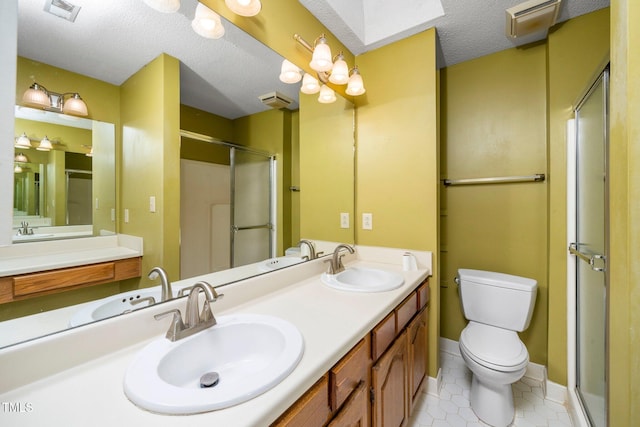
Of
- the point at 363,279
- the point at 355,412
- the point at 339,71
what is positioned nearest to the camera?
the point at 355,412

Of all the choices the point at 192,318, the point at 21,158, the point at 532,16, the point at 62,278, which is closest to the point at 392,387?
the point at 192,318

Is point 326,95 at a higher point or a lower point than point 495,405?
higher

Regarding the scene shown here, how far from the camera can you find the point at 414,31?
5.48ft

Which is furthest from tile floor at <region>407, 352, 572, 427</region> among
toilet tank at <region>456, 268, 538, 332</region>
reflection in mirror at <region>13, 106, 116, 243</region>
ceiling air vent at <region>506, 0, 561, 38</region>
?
ceiling air vent at <region>506, 0, 561, 38</region>

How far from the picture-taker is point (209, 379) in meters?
0.74

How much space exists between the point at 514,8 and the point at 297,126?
1358mm

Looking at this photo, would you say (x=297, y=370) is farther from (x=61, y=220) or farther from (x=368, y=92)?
(x=368, y=92)

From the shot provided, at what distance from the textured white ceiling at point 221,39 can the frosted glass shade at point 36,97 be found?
24 millimetres

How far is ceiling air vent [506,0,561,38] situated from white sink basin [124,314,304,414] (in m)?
2.00

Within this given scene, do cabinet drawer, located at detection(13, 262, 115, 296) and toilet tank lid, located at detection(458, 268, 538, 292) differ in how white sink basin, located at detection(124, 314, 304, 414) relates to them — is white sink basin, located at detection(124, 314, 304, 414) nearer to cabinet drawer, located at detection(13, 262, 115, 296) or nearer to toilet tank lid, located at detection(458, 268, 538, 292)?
cabinet drawer, located at detection(13, 262, 115, 296)

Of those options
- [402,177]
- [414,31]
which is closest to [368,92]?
[414,31]

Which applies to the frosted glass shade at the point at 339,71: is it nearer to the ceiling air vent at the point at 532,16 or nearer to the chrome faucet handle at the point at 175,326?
the ceiling air vent at the point at 532,16

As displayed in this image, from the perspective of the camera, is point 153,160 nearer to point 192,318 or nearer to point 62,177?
point 62,177

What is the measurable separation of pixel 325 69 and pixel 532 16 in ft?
3.96
